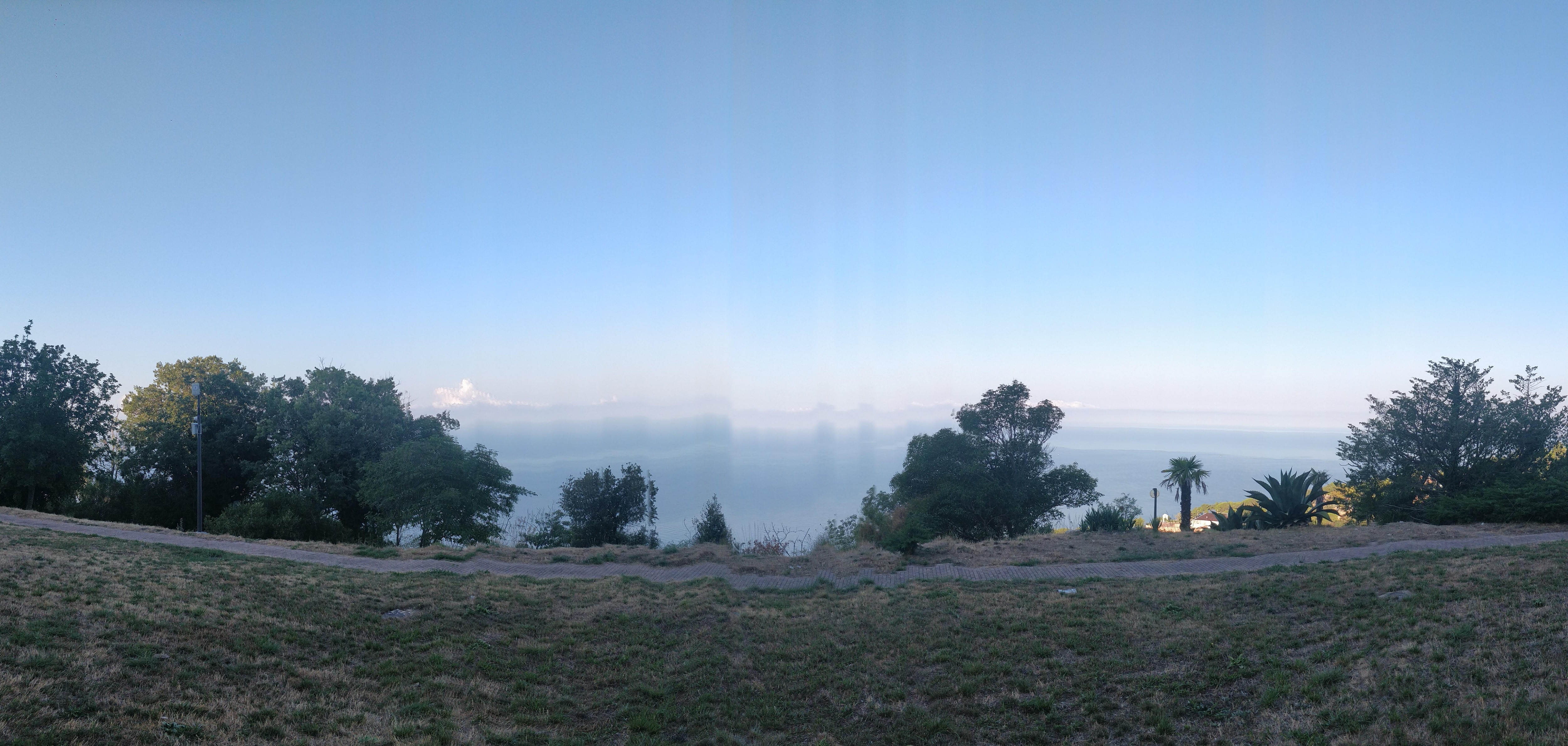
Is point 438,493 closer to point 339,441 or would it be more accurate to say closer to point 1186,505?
point 339,441

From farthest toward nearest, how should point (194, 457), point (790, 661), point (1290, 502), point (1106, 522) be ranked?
point (194, 457) < point (1290, 502) < point (1106, 522) < point (790, 661)

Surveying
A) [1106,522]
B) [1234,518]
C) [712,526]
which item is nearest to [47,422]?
[712,526]

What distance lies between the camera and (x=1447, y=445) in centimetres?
2392

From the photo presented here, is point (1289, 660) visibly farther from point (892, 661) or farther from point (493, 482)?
point (493, 482)

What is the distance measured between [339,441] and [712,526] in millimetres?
17066

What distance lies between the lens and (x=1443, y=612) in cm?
852

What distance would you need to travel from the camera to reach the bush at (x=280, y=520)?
926 inches

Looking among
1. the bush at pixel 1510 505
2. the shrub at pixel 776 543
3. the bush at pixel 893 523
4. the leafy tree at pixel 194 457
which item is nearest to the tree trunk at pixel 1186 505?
the bush at pixel 1510 505

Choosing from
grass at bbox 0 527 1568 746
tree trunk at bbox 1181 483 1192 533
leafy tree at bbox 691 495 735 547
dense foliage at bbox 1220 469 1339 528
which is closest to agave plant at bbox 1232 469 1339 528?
dense foliage at bbox 1220 469 1339 528

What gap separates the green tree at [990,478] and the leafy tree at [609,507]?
10.2 meters

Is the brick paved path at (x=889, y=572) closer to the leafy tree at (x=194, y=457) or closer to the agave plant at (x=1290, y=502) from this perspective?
the agave plant at (x=1290, y=502)

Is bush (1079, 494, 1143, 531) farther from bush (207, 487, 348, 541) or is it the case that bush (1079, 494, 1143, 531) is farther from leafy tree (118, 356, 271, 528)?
leafy tree (118, 356, 271, 528)

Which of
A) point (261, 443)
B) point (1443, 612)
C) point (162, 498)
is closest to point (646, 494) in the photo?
point (261, 443)

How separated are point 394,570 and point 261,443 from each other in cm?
2464
